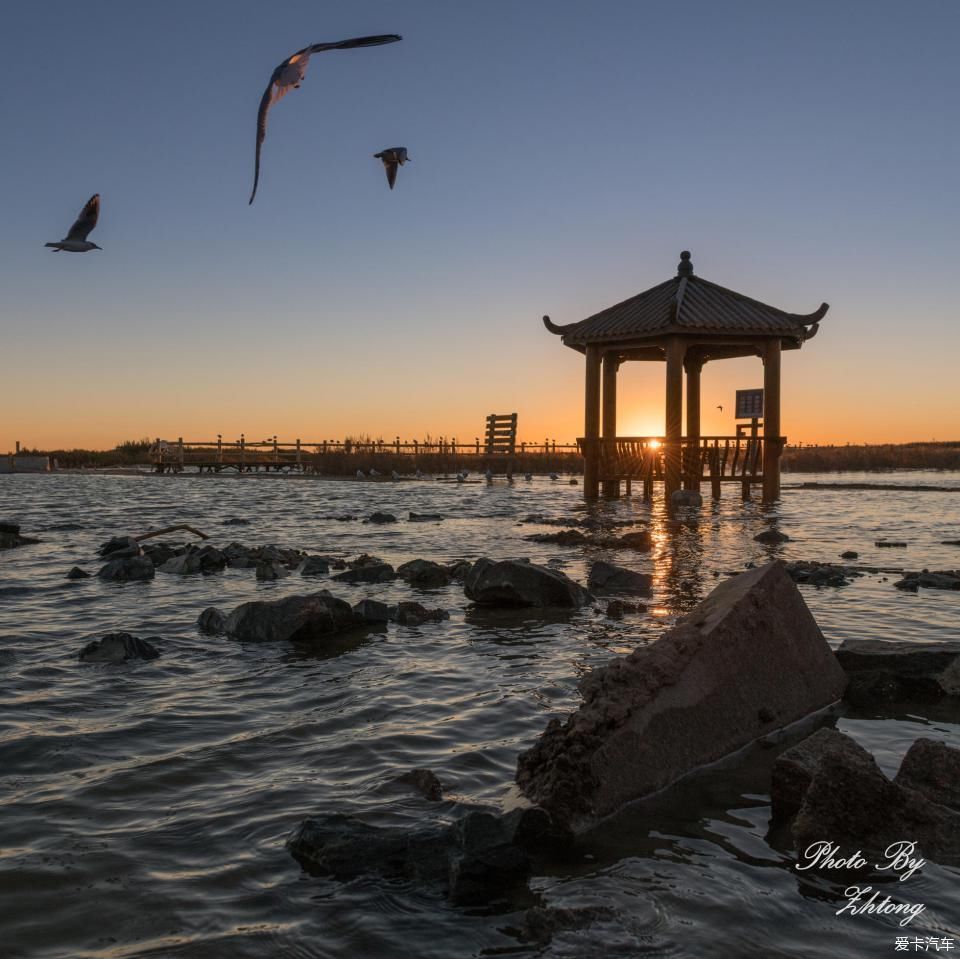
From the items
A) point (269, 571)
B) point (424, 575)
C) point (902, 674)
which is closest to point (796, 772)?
point (902, 674)

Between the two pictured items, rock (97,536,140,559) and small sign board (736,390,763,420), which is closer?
rock (97,536,140,559)

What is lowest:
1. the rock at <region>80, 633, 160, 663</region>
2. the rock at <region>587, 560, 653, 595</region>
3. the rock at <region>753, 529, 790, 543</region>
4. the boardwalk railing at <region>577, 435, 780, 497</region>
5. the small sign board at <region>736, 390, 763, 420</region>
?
the rock at <region>80, 633, 160, 663</region>

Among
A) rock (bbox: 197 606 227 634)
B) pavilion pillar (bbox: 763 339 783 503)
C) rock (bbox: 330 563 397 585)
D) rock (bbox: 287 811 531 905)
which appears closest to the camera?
rock (bbox: 287 811 531 905)

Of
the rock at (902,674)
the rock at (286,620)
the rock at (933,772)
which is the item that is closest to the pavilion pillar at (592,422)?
the rock at (286,620)

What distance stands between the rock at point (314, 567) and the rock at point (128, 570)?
75.2 inches

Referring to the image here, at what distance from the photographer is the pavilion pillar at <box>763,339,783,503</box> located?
896 inches

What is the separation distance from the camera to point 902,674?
219 inches

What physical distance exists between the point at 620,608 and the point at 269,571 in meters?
4.82

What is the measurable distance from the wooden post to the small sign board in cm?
428

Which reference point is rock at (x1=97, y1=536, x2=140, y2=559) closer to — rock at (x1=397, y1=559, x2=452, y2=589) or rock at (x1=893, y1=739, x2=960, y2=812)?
rock at (x1=397, y1=559, x2=452, y2=589)

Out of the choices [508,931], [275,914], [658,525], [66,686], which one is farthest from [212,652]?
[658,525]

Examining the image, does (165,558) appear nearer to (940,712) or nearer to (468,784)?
(468,784)

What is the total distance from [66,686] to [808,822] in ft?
15.5

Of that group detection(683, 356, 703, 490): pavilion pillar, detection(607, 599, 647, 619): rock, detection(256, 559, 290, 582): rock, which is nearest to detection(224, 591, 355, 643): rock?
detection(607, 599, 647, 619): rock
